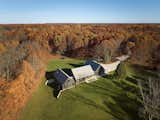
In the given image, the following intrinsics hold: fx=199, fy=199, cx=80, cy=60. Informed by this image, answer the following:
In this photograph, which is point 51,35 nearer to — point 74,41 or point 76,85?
point 74,41

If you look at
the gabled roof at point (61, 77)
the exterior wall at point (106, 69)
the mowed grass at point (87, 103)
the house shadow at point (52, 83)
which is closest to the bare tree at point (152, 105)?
the mowed grass at point (87, 103)

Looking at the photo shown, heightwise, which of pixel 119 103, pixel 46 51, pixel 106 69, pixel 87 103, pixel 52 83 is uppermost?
pixel 106 69

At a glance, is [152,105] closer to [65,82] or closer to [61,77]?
[65,82]

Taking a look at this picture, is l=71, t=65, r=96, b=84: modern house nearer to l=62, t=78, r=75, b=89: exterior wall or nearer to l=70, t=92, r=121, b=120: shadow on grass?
l=62, t=78, r=75, b=89: exterior wall

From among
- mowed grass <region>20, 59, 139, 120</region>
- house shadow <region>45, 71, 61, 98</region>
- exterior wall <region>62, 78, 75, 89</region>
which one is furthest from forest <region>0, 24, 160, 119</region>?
exterior wall <region>62, 78, 75, 89</region>

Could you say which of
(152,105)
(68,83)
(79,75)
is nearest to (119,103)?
(152,105)

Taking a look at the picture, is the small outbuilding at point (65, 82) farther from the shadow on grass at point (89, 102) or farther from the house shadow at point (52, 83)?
the shadow on grass at point (89, 102)
